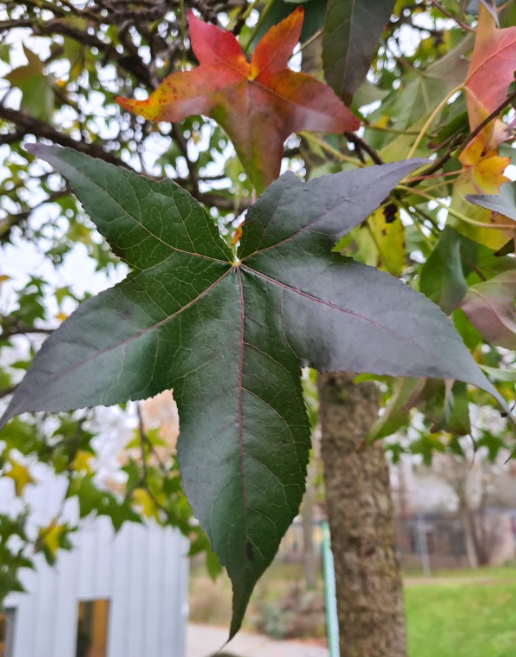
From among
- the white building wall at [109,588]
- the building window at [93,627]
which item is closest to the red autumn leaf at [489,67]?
the white building wall at [109,588]

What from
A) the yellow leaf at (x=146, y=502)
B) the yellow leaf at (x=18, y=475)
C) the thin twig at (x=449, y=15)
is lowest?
the yellow leaf at (x=146, y=502)

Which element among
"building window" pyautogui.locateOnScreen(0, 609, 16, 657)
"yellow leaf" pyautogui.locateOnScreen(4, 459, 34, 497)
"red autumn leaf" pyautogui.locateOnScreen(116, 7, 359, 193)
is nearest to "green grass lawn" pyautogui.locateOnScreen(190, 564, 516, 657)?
"building window" pyautogui.locateOnScreen(0, 609, 16, 657)

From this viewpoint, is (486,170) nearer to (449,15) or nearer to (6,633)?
(449,15)

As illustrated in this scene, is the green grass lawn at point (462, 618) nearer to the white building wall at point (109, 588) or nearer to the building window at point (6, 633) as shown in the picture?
the white building wall at point (109, 588)

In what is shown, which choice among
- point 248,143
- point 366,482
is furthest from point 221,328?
point 366,482

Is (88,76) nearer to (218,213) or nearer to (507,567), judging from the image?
(218,213)

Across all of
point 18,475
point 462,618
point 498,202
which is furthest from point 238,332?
point 462,618

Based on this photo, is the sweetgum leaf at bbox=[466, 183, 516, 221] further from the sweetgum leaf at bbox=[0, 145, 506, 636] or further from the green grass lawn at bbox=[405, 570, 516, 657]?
the green grass lawn at bbox=[405, 570, 516, 657]
